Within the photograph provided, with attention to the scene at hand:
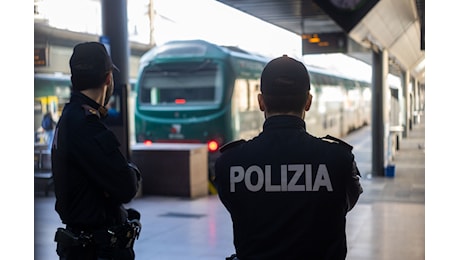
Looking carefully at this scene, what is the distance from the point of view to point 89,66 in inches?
112

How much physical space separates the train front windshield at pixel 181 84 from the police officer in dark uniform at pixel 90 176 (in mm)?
8938

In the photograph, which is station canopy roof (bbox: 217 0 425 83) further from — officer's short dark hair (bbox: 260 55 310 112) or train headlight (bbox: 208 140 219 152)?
officer's short dark hair (bbox: 260 55 310 112)

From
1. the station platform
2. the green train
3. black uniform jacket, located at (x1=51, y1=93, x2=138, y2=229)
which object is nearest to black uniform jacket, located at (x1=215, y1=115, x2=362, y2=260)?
black uniform jacket, located at (x1=51, y1=93, x2=138, y2=229)

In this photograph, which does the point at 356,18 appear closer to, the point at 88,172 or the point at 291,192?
the point at 88,172

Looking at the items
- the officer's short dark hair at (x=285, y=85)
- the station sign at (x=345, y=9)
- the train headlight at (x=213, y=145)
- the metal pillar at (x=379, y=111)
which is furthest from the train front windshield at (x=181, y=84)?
the officer's short dark hair at (x=285, y=85)

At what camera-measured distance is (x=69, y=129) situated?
109 inches

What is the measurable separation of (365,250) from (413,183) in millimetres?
5453

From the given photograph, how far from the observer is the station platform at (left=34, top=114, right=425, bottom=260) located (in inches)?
243

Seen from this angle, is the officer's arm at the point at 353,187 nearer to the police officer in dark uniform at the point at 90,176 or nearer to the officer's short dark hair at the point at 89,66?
the police officer in dark uniform at the point at 90,176

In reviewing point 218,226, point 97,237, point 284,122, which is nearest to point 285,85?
point 284,122

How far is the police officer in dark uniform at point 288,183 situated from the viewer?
2.08m

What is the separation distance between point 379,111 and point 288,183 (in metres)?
10.4
